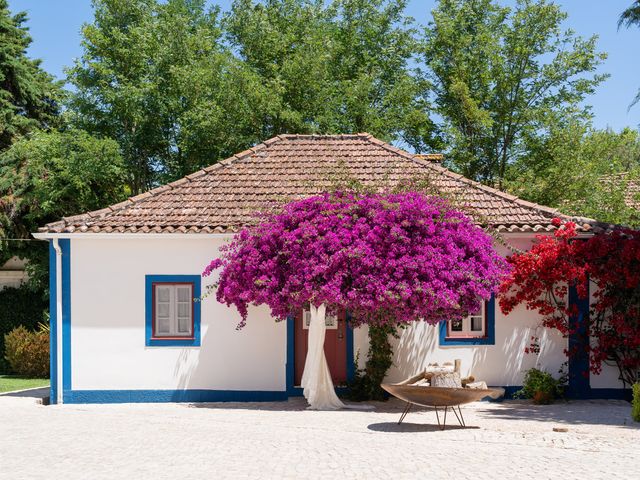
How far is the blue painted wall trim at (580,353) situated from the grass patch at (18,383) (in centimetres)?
1264

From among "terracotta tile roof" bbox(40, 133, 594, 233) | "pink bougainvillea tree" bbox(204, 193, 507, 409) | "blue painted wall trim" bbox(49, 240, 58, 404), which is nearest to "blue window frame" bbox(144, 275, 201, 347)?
"terracotta tile roof" bbox(40, 133, 594, 233)

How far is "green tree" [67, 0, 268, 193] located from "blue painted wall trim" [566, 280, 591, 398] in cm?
1228

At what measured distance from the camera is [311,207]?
15.2 m

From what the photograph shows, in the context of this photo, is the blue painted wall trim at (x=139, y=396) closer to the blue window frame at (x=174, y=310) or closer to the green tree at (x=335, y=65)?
the blue window frame at (x=174, y=310)

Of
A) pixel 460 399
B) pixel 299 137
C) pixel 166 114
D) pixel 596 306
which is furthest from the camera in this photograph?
pixel 166 114

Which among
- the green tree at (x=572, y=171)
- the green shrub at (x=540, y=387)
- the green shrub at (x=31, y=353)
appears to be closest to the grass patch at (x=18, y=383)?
the green shrub at (x=31, y=353)

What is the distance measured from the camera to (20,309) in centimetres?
2553

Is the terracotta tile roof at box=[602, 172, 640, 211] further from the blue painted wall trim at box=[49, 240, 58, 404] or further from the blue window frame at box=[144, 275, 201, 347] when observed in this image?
the blue painted wall trim at box=[49, 240, 58, 404]

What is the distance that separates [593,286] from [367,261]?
5.31 metres

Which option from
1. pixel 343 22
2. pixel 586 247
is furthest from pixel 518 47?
pixel 586 247

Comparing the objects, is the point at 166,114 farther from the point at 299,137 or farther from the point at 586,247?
the point at 586,247

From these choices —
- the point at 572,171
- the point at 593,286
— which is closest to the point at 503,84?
the point at 572,171

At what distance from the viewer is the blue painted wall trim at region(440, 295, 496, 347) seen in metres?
16.7

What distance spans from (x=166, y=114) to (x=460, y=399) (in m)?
16.8
